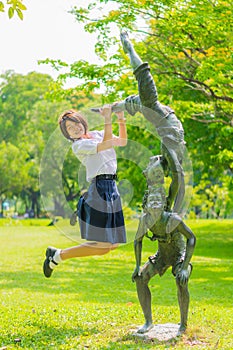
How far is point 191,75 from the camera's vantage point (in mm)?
16734

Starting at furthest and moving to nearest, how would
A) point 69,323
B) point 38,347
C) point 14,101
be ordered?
point 14,101 < point 69,323 < point 38,347

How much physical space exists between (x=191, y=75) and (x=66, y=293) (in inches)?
299

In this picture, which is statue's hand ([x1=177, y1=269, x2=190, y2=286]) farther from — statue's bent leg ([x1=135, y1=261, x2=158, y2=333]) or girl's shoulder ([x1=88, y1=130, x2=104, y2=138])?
girl's shoulder ([x1=88, y1=130, x2=104, y2=138])

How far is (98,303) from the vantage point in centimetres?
981

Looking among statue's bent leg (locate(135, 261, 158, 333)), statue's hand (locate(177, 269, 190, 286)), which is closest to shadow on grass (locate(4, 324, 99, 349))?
statue's bent leg (locate(135, 261, 158, 333))

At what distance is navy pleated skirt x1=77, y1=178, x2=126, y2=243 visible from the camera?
6723mm

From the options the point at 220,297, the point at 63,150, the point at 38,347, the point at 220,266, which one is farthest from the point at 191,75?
the point at 38,347

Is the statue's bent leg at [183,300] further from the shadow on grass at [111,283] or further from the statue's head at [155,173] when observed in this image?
the shadow on grass at [111,283]

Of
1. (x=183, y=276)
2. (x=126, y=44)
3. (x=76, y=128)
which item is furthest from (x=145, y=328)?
(x=126, y=44)

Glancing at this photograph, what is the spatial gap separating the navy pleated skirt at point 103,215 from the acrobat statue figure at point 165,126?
66 centimetres

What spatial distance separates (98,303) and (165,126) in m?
4.29

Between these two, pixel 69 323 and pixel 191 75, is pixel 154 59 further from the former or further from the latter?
pixel 69 323

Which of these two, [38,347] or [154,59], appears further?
[154,59]

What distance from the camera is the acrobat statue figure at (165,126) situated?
629 centimetres
